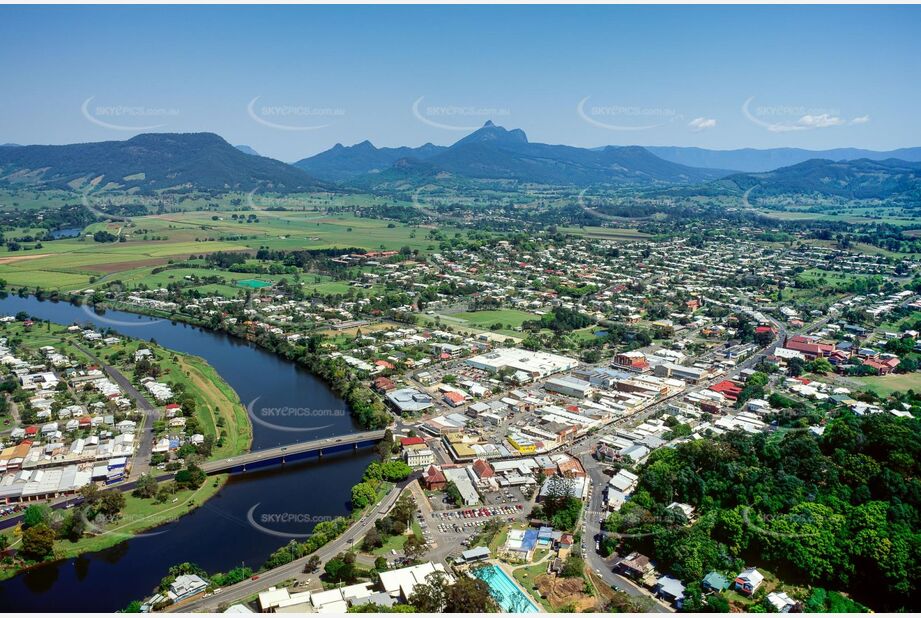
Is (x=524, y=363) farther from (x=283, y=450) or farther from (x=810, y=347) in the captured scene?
(x=810, y=347)

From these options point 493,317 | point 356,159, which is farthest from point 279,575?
point 356,159

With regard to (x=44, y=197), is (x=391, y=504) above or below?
below

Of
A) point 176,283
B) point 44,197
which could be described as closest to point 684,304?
point 176,283

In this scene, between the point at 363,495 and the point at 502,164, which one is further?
the point at 502,164

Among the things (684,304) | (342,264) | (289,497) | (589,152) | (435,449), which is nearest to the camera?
(289,497)

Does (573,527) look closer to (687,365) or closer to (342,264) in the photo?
(687,365)

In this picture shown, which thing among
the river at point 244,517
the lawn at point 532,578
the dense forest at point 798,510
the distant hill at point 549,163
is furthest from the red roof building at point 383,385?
the distant hill at point 549,163

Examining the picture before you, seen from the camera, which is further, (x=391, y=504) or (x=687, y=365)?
(x=687, y=365)

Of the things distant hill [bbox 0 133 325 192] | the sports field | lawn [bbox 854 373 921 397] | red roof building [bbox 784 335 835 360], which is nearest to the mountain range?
distant hill [bbox 0 133 325 192]
